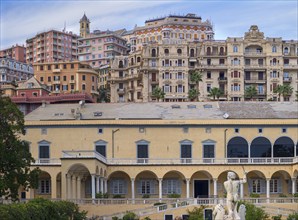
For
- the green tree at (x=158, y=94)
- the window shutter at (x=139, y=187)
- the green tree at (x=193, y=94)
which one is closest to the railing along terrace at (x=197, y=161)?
the window shutter at (x=139, y=187)

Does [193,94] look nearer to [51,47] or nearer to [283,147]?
[283,147]

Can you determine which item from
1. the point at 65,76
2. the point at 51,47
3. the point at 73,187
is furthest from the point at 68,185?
the point at 51,47

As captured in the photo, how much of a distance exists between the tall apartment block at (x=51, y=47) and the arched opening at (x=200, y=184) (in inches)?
4016

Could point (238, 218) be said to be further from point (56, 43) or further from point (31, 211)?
point (56, 43)

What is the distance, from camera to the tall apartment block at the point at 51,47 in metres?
186

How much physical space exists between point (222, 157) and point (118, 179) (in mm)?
10586

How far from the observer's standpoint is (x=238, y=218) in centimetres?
3750

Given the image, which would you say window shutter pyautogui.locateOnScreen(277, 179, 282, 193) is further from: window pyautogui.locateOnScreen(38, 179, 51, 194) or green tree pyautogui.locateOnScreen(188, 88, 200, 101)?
green tree pyautogui.locateOnScreen(188, 88, 200, 101)

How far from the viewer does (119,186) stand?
8456cm

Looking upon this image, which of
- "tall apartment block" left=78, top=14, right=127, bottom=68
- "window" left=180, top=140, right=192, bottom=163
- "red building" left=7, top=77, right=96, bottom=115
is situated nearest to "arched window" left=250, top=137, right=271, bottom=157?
"window" left=180, top=140, right=192, bottom=163

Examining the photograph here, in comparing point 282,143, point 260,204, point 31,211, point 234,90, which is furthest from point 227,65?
point 31,211

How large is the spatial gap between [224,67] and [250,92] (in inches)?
246

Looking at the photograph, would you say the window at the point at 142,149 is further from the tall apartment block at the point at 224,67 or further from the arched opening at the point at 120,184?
the tall apartment block at the point at 224,67

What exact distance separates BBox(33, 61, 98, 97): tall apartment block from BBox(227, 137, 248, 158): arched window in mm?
59409
